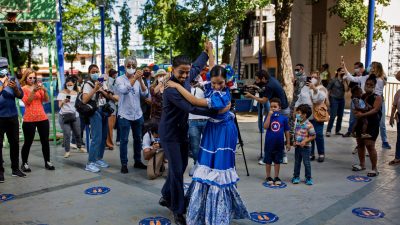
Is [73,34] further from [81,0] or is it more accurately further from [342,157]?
[342,157]

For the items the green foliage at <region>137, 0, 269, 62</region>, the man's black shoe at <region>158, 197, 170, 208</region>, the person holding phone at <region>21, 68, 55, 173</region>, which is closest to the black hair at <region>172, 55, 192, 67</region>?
the man's black shoe at <region>158, 197, 170, 208</region>

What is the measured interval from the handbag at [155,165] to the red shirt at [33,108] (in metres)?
2.00

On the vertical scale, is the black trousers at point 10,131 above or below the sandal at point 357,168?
above

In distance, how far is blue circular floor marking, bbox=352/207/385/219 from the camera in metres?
4.61

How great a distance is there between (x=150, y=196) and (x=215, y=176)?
1.67 meters

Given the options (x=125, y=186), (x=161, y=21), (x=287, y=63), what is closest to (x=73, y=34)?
(x=161, y=21)

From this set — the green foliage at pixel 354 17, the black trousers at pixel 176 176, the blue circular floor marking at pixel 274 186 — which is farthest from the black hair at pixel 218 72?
the green foliage at pixel 354 17

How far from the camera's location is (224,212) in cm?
403

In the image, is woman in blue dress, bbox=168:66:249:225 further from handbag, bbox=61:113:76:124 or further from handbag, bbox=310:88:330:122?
handbag, bbox=61:113:76:124

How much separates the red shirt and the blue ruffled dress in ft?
11.9

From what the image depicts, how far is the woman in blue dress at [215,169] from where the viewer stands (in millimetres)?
4020

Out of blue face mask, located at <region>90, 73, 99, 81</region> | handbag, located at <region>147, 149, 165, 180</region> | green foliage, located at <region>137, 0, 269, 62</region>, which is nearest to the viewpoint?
handbag, located at <region>147, 149, 165, 180</region>

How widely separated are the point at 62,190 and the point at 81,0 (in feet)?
68.8

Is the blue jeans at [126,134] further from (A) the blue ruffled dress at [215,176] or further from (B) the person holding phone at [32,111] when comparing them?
(A) the blue ruffled dress at [215,176]
